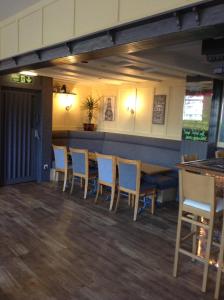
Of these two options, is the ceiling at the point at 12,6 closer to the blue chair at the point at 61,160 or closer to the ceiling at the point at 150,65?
the ceiling at the point at 150,65

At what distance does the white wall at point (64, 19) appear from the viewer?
2.32 metres

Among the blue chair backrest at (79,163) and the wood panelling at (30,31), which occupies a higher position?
the wood panelling at (30,31)

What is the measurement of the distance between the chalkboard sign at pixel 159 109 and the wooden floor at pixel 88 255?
2.10 meters

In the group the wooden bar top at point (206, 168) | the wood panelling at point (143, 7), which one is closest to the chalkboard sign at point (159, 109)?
the wooden bar top at point (206, 168)

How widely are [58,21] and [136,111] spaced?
3695 mm

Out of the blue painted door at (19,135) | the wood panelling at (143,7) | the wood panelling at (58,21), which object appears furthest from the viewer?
the blue painted door at (19,135)

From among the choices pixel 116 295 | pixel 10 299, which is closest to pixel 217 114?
pixel 116 295

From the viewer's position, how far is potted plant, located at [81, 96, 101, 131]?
24.3 ft

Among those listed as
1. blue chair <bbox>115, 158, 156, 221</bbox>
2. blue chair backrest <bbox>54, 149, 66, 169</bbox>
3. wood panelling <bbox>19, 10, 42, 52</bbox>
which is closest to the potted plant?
blue chair backrest <bbox>54, 149, 66, 169</bbox>

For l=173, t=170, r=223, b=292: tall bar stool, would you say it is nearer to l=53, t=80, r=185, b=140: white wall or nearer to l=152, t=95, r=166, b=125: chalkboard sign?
Result: l=53, t=80, r=185, b=140: white wall

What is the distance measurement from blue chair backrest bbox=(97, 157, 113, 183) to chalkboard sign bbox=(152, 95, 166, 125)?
2.00m

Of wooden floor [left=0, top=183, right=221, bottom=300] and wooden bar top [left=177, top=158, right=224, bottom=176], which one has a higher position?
wooden bar top [left=177, top=158, right=224, bottom=176]

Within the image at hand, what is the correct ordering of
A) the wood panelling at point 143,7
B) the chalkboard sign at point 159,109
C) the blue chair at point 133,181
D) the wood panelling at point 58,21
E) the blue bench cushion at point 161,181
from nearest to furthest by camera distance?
the wood panelling at point 143,7, the wood panelling at point 58,21, the blue chair at point 133,181, the blue bench cushion at point 161,181, the chalkboard sign at point 159,109

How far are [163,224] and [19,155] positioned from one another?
3.45 m
